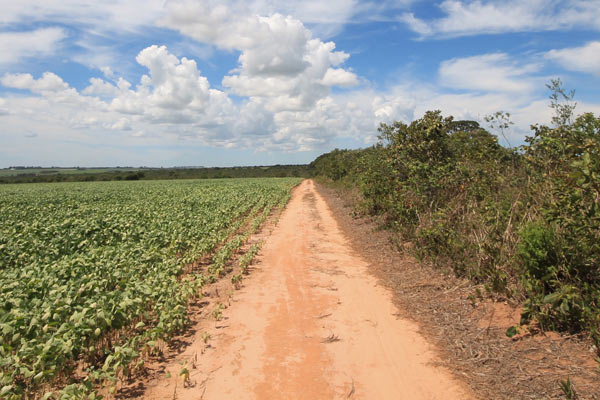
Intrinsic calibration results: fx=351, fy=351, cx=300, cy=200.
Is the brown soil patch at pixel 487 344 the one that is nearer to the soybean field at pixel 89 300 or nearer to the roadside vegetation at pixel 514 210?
the roadside vegetation at pixel 514 210

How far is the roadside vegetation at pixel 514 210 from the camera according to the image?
4.36m

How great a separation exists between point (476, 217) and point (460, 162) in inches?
85.2

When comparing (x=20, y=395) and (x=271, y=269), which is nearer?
(x=20, y=395)

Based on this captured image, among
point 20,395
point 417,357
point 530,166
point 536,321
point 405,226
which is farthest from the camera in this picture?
point 405,226

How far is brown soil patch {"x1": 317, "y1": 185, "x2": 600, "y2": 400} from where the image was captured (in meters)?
3.66

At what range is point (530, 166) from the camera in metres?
6.57

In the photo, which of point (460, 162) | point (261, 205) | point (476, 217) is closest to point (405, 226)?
point (460, 162)

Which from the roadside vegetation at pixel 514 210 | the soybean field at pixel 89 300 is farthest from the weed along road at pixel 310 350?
the roadside vegetation at pixel 514 210

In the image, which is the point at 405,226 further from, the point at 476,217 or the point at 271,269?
the point at 271,269

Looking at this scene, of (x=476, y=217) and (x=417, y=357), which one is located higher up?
(x=476, y=217)

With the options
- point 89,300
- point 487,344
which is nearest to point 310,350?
point 487,344

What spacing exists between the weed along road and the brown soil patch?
28 centimetres

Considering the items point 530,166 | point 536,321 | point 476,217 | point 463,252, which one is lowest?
point 536,321

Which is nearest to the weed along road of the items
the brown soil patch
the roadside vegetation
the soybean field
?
the brown soil patch
